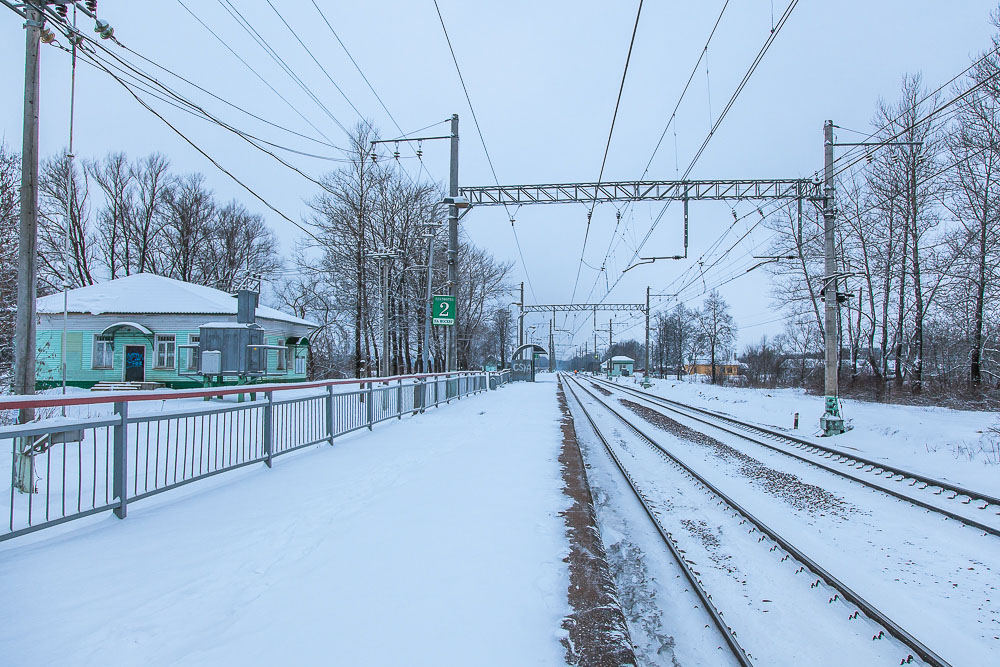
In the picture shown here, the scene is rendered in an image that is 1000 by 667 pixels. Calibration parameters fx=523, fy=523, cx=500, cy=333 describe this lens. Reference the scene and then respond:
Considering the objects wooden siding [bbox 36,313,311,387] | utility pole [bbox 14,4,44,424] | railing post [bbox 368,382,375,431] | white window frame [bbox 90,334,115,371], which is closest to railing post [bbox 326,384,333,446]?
railing post [bbox 368,382,375,431]

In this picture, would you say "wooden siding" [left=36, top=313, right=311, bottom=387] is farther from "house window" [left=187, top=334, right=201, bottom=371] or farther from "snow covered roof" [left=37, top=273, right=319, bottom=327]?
"snow covered roof" [left=37, top=273, right=319, bottom=327]

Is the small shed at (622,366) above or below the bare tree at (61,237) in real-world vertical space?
below

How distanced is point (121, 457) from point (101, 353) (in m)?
27.6

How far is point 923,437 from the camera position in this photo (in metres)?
12.1

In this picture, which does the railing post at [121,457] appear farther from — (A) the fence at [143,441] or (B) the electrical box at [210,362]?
(B) the electrical box at [210,362]

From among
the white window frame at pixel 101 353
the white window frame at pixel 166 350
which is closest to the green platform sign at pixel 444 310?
the white window frame at pixel 166 350

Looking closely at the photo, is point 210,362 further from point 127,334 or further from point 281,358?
point 281,358

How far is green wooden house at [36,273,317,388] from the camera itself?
2602 centimetres

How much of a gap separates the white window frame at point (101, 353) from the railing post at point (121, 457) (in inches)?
1062

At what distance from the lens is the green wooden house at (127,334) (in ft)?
85.4

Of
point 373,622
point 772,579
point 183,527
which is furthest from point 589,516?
point 183,527

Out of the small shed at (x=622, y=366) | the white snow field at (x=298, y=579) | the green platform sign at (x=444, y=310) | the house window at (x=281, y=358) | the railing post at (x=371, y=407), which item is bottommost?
A: the small shed at (x=622, y=366)

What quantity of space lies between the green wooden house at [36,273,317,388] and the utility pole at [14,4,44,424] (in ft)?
63.2

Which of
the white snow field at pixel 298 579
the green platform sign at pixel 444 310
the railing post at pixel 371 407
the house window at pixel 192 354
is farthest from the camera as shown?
the house window at pixel 192 354
